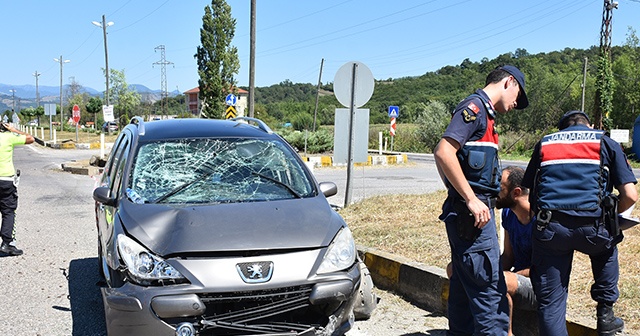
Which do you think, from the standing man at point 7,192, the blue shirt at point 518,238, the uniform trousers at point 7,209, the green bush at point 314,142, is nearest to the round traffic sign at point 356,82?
the standing man at point 7,192

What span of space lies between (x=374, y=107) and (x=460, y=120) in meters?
87.7

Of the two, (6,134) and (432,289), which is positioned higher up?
(6,134)

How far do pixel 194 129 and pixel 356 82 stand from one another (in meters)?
5.21

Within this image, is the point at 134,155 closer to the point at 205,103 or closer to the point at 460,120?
the point at 460,120

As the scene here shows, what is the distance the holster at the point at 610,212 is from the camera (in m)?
3.61

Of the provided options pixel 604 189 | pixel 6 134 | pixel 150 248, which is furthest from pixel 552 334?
pixel 6 134

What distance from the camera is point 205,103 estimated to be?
194 feet

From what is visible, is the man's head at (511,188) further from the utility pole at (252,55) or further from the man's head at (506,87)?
the utility pole at (252,55)

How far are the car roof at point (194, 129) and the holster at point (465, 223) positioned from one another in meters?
2.33

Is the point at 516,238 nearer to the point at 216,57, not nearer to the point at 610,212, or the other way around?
the point at 610,212

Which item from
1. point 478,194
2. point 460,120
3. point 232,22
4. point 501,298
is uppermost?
point 232,22

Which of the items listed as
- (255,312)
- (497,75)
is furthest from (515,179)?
(255,312)

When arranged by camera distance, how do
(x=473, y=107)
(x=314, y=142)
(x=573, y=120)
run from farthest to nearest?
(x=314, y=142) < (x=573, y=120) < (x=473, y=107)

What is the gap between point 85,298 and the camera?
5953 mm
